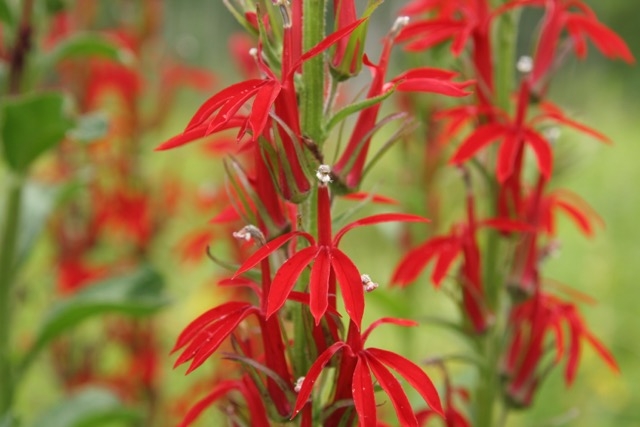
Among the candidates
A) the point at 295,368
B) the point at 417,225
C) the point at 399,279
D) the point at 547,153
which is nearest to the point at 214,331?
the point at 295,368

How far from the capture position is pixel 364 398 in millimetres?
732

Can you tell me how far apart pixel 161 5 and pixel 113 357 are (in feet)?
6.17

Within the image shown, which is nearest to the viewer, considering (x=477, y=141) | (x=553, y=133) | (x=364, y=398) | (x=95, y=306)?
(x=364, y=398)

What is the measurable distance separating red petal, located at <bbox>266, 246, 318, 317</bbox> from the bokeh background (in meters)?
0.28

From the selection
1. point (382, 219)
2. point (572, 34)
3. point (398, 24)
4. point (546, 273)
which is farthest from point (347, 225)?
point (546, 273)

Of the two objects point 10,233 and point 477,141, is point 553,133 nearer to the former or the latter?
point 477,141

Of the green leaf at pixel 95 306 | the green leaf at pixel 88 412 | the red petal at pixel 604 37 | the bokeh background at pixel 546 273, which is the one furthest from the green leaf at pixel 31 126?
the red petal at pixel 604 37

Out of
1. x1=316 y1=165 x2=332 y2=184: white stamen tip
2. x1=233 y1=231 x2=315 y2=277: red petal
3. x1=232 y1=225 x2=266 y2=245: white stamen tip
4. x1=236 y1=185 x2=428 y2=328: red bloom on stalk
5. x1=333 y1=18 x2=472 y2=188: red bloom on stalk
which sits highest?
x1=333 y1=18 x2=472 y2=188: red bloom on stalk

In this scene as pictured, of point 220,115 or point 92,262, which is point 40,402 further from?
point 220,115

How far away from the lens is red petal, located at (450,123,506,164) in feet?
3.43

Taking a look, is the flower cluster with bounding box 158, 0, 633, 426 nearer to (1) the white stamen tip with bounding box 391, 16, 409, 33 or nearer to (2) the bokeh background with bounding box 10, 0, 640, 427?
(1) the white stamen tip with bounding box 391, 16, 409, 33

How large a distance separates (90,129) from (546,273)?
11.1 feet

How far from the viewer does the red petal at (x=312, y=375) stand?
2.45 ft

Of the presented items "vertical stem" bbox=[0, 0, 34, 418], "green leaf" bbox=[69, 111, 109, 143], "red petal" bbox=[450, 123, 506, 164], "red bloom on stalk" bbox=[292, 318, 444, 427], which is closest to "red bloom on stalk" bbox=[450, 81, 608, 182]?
"red petal" bbox=[450, 123, 506, 164]
